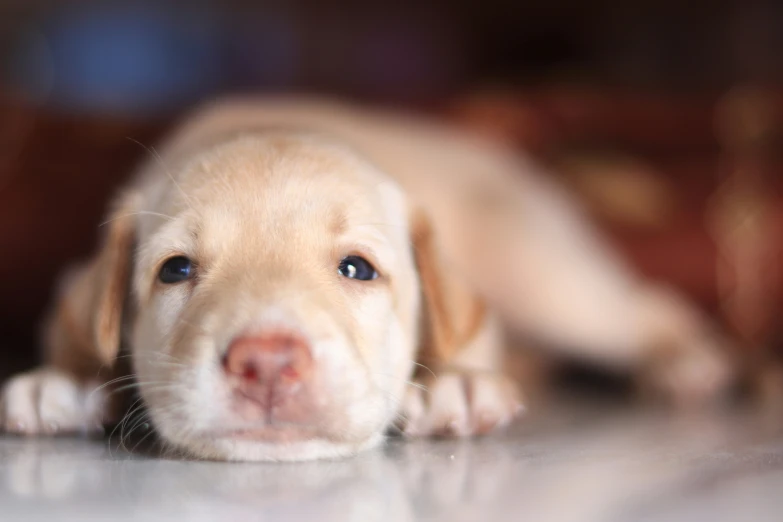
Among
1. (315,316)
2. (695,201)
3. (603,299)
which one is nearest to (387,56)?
(695,201)

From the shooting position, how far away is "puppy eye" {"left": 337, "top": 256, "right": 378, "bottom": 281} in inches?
85.7

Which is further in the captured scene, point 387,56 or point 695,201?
point 387,56

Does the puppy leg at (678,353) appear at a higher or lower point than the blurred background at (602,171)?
lower

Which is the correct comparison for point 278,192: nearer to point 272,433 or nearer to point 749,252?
point 272,433

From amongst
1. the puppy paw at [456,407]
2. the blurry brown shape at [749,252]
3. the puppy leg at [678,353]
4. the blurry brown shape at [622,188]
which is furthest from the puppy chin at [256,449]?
the blurry brown shape at [749,252]

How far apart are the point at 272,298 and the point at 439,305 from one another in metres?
0.71

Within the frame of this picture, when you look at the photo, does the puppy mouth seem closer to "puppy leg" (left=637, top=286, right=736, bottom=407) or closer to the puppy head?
the puppy head

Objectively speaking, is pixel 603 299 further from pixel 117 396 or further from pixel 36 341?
pixel 36 341

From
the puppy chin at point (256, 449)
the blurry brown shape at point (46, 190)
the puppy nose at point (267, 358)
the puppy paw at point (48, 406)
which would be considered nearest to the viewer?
the puppy nose at point (267, 358)

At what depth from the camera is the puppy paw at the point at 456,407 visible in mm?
2277

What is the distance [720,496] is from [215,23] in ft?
25.0

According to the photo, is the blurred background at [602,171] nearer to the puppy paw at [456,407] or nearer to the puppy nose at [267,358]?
the puppy paw at [456,407]

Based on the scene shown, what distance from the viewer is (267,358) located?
1740 mm

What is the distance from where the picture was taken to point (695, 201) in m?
4.23
